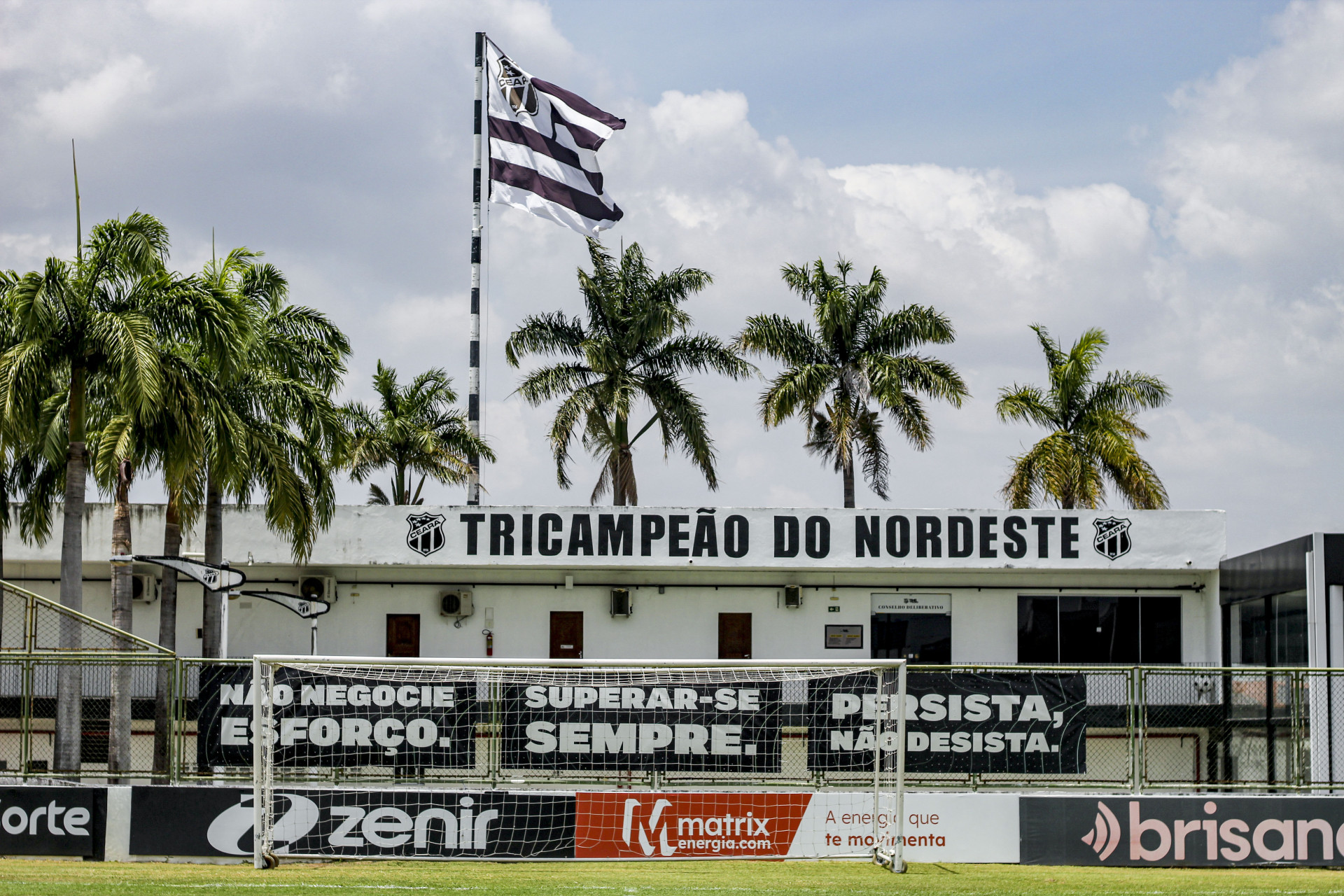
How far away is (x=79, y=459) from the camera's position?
807 inches

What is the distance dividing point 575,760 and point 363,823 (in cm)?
265

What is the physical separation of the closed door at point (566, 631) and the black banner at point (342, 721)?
9948 mm

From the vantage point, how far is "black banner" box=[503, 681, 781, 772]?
15.9 metres

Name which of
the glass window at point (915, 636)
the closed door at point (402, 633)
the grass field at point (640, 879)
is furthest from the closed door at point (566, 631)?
the grass field at point (640, 879)

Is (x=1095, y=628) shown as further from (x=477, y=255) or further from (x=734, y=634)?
(x=477, y=255)

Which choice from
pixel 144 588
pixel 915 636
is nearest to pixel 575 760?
pixel 915 636

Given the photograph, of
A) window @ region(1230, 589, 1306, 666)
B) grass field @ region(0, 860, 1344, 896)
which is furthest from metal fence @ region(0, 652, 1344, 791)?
window @ region(1230, 589, 1306, 666)

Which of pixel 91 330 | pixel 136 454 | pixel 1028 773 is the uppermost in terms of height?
pixel 91 330

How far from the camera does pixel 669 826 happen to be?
1480 cm

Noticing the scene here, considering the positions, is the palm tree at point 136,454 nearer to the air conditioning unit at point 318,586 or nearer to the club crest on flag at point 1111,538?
the air conditioning unit at point 318,586

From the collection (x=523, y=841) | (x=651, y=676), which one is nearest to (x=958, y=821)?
(x=651, y=676)

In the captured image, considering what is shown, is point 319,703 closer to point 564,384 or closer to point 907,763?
point 907,763

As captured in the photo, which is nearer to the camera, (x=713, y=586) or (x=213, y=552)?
(x=213, y=552)

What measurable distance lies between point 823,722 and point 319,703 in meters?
6.22
